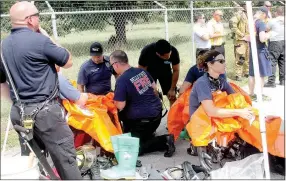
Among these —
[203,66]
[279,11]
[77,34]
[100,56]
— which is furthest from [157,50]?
[77,34]

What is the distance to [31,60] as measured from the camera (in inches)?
Answer: 118

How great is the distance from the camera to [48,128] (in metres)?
3.10

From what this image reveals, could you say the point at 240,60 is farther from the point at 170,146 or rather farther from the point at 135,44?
the point at 170,146

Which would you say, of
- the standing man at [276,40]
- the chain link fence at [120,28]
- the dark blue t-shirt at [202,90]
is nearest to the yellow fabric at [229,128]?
the dark blue t-shirt at [202,90]

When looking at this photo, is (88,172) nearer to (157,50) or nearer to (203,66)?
(203,66)

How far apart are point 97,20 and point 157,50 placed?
9928mm

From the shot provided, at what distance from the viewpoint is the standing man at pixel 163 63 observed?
532 centimetres

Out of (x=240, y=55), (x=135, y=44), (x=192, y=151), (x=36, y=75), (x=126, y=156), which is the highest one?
(x=36, y=75)

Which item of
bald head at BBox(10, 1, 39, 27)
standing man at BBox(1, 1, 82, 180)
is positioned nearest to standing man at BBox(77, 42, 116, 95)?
standing man at BBox(1, 1, 82, 180)

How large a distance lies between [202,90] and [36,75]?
1.66m

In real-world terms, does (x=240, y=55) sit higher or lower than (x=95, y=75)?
lower

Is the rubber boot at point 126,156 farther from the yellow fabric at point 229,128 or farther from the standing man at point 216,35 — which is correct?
the standing man at point 216,35

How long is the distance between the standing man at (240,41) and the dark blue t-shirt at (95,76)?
14.5 feet

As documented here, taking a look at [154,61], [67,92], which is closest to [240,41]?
[154,61]
